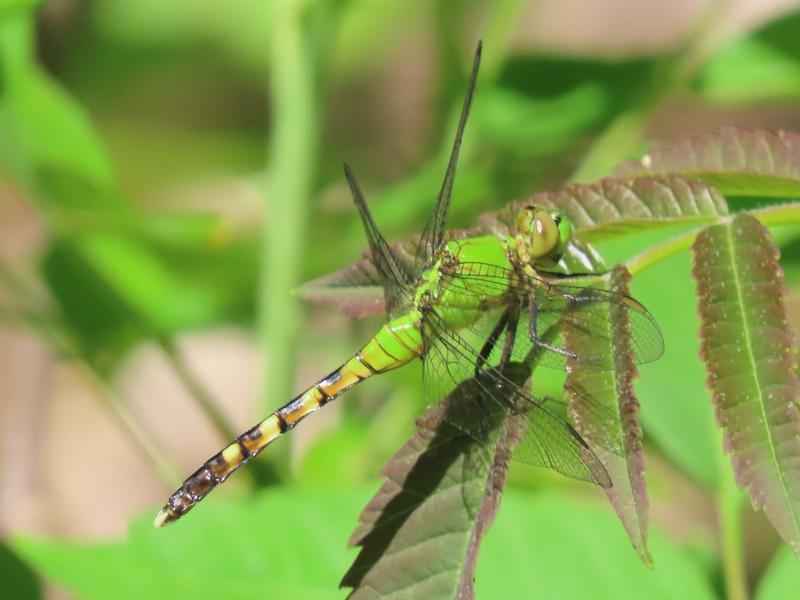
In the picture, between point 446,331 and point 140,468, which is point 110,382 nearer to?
point 446,331

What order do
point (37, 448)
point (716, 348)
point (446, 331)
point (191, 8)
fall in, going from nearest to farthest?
point (716, 348) < point (446, 331) < point (37, 448) < point (191, 8)

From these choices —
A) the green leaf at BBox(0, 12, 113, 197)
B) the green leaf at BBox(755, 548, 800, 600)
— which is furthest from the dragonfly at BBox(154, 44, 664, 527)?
the green leaf at BBox(0, 12, 113, 197)

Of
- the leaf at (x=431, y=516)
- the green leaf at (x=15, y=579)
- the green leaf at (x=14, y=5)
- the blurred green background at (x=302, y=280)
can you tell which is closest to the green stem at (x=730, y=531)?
the blurred green background at (x=302, y=280)

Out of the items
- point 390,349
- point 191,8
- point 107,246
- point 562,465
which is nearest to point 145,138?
point 191,8

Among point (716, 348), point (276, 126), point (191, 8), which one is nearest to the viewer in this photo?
point (716, 348)

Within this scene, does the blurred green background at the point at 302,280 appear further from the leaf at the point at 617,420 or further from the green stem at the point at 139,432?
the leaf at the point at 617,420

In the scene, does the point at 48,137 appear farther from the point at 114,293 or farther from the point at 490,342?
the point at 490,342

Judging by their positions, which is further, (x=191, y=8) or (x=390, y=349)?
(x=191, y=8)
